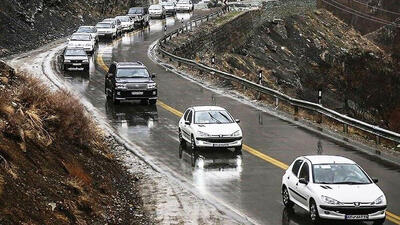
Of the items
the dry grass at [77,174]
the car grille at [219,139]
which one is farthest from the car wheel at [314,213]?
the car grille at [219,139]

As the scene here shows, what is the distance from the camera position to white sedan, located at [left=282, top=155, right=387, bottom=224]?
13.7m

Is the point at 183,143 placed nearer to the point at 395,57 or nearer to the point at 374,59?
the point at 374,59

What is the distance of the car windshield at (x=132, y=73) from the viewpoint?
108ft

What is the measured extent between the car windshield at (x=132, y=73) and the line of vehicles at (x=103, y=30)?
10781 mm

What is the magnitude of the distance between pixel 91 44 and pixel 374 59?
123 ft

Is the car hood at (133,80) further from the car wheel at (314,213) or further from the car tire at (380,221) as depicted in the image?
the car tire at (380,221)

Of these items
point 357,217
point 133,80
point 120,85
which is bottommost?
point 120,85

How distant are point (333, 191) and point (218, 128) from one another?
343 inches

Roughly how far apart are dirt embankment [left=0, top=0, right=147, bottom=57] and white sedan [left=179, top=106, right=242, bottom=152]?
30.4 metres

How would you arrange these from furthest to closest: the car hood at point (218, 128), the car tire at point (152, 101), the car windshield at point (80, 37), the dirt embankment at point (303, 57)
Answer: the dirt embankment at point (303, 57) < the car windshield at point (80, 37) < the car tire at point (152, 101) < the car hood at point (218, 128)

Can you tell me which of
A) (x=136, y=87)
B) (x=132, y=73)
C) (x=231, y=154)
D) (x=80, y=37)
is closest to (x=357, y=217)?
(x=231, y=154)

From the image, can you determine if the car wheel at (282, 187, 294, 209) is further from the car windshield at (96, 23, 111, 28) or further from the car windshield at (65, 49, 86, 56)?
the car windshield at (96, 23, 111, 28)

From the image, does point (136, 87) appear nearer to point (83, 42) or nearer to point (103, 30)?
point (83, 42)

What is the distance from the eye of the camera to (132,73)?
1307 inches
